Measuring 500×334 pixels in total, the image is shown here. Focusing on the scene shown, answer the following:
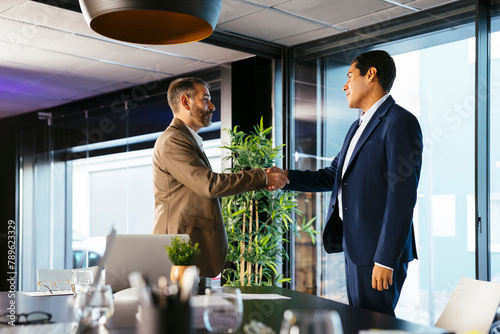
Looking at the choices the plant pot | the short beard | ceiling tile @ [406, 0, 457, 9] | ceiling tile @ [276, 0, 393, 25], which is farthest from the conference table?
ceiling tile @ [406, 0, 457, 9]

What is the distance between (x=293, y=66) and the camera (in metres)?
6.10

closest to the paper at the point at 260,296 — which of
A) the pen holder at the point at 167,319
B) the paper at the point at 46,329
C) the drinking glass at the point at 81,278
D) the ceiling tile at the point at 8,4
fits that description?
the drinking glass at the point at 81,278

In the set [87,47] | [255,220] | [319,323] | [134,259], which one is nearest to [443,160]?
[255,220]

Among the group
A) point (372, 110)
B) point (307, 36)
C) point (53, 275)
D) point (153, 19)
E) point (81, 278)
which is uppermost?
point (307, 36)

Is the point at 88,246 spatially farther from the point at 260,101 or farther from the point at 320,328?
the point at 320,328

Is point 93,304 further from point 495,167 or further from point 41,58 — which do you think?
point 41,58

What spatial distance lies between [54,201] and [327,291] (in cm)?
470

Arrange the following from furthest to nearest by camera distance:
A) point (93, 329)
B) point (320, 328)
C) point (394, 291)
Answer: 1. point (394, 291)
2. point (93, 329)
3. point (320, 328)

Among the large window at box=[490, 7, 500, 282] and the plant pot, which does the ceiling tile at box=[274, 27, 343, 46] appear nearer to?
the large window at box=[490, 7, 500, 282]

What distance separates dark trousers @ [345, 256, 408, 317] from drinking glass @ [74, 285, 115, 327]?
169cm

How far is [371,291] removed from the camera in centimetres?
310

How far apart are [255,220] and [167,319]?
14.4 ft

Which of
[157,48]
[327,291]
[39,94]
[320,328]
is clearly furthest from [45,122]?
[320,328]

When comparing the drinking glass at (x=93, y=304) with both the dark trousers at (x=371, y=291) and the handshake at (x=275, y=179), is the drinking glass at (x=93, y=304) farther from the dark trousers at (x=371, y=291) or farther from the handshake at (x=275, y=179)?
the handshake at (x=275, y=179)
